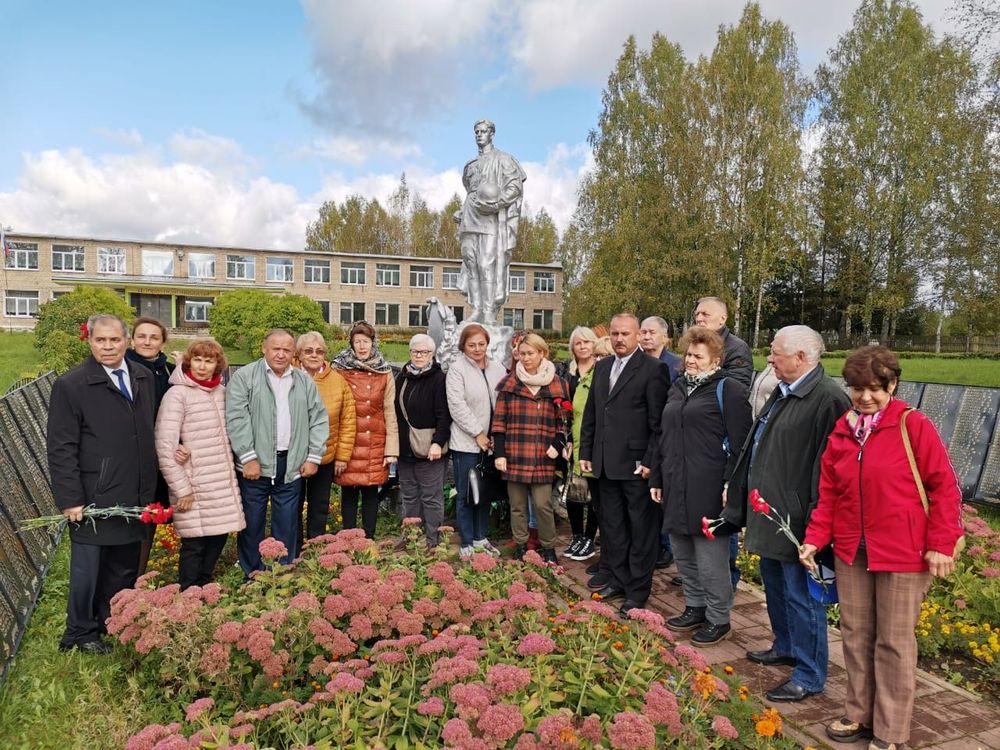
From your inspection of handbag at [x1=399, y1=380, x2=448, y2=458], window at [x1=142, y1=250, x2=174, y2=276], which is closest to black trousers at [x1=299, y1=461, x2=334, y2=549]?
Result: handbag at [x1=399, y1=380, x2=448, y2=458]

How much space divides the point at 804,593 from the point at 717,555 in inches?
22.8

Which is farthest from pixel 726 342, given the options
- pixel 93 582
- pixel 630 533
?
pixel 93 582

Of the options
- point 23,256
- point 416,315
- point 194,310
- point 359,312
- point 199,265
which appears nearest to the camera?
point 23,256

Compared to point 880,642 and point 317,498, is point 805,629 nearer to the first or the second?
point 880,642

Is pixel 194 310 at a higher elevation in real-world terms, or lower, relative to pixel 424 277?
lower

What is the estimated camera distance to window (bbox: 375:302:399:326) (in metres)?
45.9

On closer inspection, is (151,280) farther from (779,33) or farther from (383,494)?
(383,494)

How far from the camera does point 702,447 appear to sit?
374 centimetres

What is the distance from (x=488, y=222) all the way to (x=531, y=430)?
5486mm

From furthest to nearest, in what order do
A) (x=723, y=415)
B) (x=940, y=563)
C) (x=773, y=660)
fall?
(x=723, y=415)
(x=773, y=660)
(x=940, y=563)

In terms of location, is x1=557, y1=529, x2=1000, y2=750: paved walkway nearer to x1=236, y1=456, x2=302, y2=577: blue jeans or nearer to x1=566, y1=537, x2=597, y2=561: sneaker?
x1=566, y1=537, x2=597, y2=561: sneaker

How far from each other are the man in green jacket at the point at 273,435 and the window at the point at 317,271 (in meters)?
41.4

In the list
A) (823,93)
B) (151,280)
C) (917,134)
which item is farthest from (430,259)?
(917,134)

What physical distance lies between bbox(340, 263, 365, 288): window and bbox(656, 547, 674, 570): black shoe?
41514 mm
